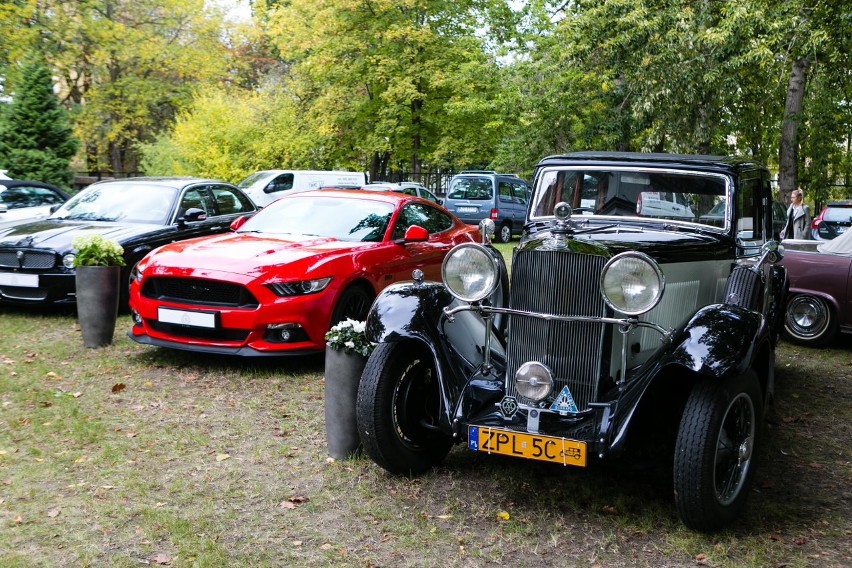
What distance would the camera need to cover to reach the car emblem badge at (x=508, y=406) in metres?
4.67

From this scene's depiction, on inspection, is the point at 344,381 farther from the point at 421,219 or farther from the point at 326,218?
the point at 421,219

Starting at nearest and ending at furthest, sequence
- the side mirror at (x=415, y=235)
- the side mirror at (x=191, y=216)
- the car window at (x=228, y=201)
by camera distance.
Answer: the side mirror at (x=415, y=235), the side mirror at (x=191, y=216), the car window at (x=228, y=201)

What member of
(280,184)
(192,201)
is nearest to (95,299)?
(192,201)

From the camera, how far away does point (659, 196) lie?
6129 millimetres

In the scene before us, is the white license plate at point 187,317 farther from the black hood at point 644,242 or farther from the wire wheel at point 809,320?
the wire wheel at point 809,320

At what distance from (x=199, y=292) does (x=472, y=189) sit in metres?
18.3

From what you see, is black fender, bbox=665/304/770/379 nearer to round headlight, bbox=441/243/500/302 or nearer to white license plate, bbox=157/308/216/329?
round headlight, bbox=441/243/500/302

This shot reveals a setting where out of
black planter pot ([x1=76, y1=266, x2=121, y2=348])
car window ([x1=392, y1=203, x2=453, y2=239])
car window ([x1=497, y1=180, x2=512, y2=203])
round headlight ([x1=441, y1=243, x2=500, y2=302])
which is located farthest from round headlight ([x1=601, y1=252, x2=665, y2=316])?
car window ([x1=497, y1=180, x2=512, y2=203])

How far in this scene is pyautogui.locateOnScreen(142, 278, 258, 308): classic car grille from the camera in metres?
7.28

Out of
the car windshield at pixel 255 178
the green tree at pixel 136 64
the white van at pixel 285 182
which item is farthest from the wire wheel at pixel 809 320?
the green tree at pixel 136 64

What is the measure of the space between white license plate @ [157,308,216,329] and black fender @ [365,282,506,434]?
2503mm

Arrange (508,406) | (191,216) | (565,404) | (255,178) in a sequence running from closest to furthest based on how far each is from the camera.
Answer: (565,404)
(508,406)
(191,216)
(255,178)

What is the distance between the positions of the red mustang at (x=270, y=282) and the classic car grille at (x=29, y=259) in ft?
5.84

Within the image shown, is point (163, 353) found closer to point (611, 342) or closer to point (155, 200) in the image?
point (155, 200)
